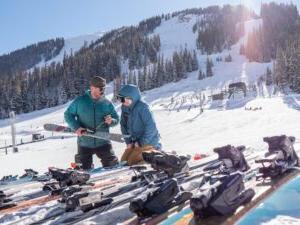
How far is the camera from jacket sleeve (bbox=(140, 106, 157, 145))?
7441 millimetres

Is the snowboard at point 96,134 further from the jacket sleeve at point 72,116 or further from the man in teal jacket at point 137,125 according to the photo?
the man in teal jacket at point 137,125

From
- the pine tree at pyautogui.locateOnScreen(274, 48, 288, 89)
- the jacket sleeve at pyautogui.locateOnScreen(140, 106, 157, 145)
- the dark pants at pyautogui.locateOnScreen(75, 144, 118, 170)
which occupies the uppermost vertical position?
the jacket sleeve at pyautogui.locateOnScreen(140, 106, 157, 145)

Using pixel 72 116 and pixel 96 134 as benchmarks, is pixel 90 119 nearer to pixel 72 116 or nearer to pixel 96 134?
pixel 72 116

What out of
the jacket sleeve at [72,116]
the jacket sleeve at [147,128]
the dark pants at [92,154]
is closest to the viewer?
the jacket sleeve at [147,128]

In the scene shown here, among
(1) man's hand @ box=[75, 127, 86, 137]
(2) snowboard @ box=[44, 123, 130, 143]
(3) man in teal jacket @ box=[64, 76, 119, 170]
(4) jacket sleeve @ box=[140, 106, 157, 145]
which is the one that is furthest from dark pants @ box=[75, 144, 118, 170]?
(4) jacket sleeve @ box=[140, 106, 157, 145]

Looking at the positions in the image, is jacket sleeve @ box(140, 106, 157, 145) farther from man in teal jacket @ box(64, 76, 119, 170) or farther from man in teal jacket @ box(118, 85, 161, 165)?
man in teal jacket @ box(64, 76, 119, 170)

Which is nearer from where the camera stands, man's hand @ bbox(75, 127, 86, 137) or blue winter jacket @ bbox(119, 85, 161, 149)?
man's hand @ bbox(75, 127, 86, 137)

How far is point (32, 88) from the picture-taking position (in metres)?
116

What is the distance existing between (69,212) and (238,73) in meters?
106

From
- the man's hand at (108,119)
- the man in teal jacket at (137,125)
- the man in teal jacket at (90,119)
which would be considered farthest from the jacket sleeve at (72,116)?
the man in teal jacket at (137,125)

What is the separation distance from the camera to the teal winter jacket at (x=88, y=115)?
7664 millimetres

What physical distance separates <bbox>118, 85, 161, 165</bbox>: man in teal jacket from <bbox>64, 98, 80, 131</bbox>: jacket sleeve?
31.6 inches

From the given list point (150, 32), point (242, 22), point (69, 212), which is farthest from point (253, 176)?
point (150, 32)

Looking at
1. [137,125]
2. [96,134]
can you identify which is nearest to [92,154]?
[96,134]
